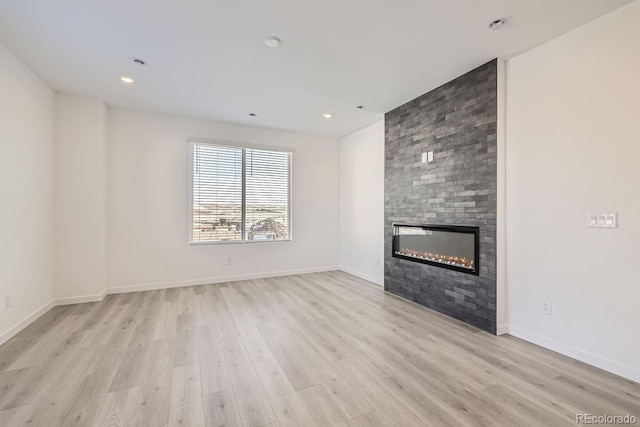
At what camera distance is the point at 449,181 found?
10.6 ft

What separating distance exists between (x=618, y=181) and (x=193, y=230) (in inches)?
204

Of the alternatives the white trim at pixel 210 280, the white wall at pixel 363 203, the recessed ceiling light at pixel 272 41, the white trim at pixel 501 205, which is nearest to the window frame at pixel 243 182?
the white trim at pixel 210 280

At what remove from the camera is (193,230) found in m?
4.63

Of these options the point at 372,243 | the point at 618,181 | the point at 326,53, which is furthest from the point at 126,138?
the point at 618,181

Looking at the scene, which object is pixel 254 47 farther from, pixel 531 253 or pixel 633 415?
pixel 633 415

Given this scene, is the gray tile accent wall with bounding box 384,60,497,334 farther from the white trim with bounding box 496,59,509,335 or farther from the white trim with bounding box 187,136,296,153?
the white trim with bounding box 187,136,296,153

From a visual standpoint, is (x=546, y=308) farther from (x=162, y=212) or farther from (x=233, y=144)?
(x=162, y=212)

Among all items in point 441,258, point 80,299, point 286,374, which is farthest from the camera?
point 80,299

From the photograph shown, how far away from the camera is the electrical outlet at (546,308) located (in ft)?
8.11

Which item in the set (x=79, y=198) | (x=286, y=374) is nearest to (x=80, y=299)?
(x=79, y=198)

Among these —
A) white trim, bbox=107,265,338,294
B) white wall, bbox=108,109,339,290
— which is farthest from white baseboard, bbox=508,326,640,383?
white wall, bbox=108,109,339,290

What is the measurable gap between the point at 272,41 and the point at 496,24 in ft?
6.28

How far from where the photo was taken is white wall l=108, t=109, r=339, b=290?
418cm

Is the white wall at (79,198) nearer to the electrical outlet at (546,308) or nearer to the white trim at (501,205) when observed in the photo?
the white trim at (501,205)
